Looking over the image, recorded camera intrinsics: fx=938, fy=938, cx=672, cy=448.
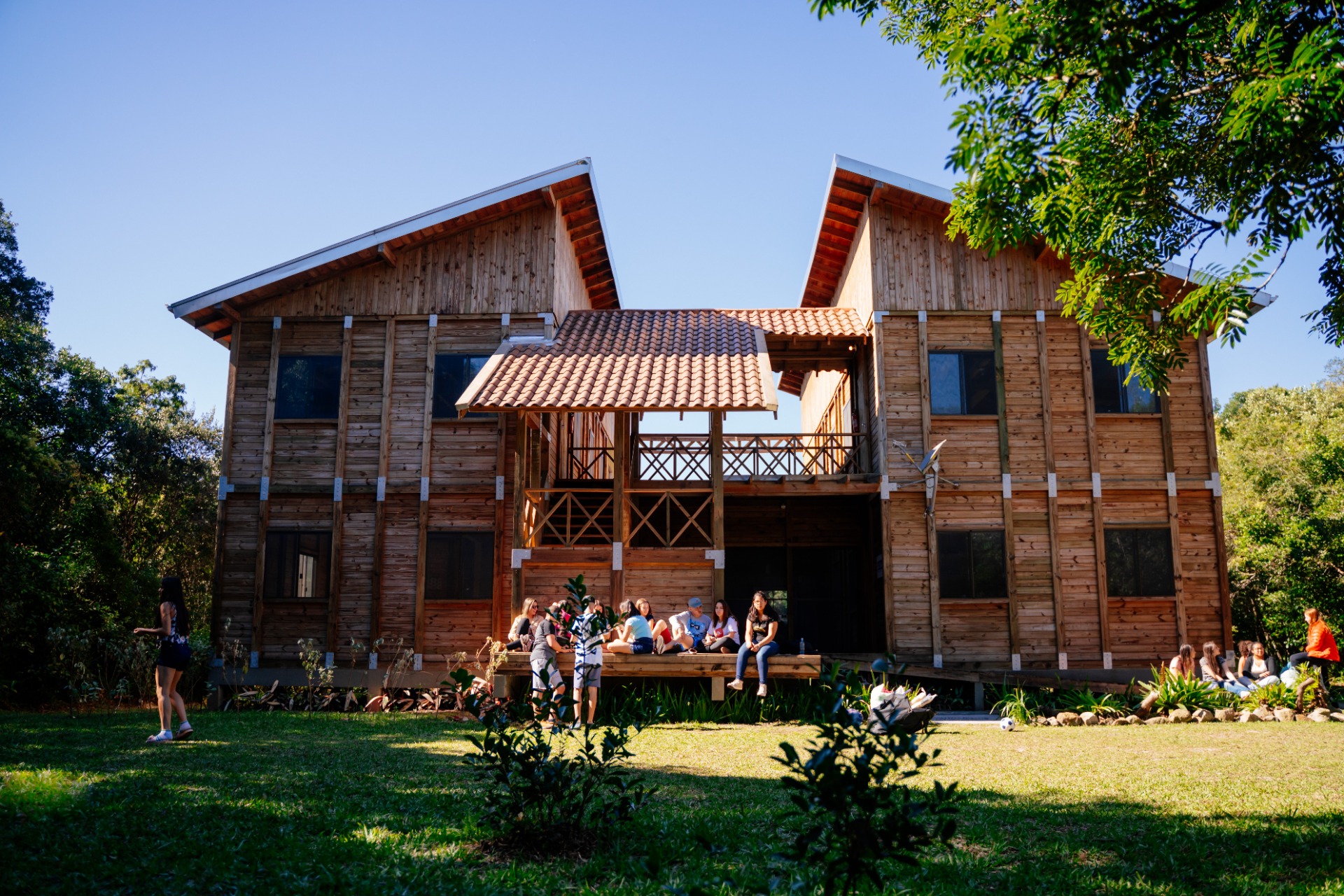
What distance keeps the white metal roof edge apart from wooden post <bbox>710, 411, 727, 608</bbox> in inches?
220

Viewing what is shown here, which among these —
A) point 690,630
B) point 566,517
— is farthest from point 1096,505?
point 566,517

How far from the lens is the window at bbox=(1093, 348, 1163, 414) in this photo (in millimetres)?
16484

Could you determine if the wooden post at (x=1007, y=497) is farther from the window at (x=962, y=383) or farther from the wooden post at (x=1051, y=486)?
the wooden post at (x=1051, y=486)

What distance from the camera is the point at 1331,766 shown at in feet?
25.0

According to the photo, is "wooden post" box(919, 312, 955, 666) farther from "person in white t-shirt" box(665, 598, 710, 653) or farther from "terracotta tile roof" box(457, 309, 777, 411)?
"person in white t-shirt" box(665, 598, 710, 653)

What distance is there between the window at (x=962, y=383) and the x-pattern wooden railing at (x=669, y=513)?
14.7 ft

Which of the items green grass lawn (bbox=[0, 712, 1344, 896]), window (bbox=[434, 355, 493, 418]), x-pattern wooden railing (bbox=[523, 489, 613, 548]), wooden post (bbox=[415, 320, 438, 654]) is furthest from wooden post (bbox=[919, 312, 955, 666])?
wooden post (bbox=[415, 320, 438, 654])

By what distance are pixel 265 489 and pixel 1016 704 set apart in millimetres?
12585

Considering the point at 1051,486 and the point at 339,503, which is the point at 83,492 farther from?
→ the point at 1051,486

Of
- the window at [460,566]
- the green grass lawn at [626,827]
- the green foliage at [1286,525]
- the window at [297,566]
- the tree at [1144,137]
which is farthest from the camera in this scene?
the green foliage at [1286,525]

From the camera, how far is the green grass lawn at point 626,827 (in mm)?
4289

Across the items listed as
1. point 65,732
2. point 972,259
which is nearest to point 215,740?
point 65,732

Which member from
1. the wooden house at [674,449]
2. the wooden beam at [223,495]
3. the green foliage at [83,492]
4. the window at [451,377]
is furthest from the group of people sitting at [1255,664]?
the green foliage at [83,492]

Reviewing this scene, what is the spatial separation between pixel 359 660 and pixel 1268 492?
2212 cm
